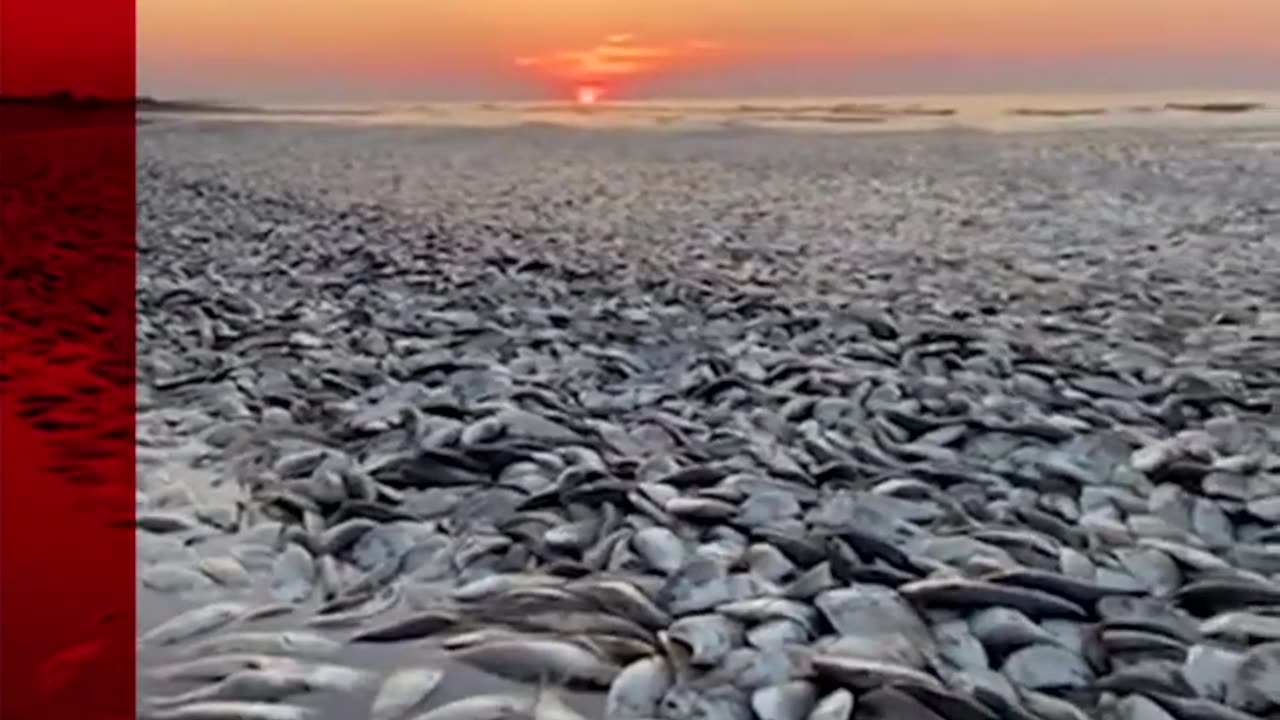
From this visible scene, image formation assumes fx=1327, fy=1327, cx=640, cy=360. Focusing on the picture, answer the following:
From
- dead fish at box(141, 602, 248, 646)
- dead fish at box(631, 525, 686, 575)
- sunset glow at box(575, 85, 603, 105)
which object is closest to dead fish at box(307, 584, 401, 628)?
dead fish at box(141, 602, 248, 646)

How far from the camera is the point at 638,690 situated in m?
1.69

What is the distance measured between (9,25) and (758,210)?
10.4 feet

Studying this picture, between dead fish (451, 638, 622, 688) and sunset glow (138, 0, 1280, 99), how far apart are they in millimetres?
4769

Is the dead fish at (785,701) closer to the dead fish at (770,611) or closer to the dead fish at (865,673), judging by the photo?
the dead fish at (865,673)

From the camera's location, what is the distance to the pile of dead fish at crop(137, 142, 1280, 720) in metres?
1.73

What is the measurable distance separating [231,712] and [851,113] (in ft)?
26.2

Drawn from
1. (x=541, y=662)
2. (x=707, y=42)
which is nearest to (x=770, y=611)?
(x=541, y=662)

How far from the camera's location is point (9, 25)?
17.0ft

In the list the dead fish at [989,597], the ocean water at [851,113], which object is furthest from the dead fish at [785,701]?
the ocean water at [851,113]

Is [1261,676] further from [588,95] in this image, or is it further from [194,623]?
[588,95]

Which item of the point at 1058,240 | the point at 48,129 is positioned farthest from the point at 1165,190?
the point at 48,129

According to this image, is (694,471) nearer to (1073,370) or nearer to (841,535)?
(841,535)

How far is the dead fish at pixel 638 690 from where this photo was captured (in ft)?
5.43

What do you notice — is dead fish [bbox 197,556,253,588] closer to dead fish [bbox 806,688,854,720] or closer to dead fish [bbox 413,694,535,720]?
dead fish [bbox 413,694,535,720]
